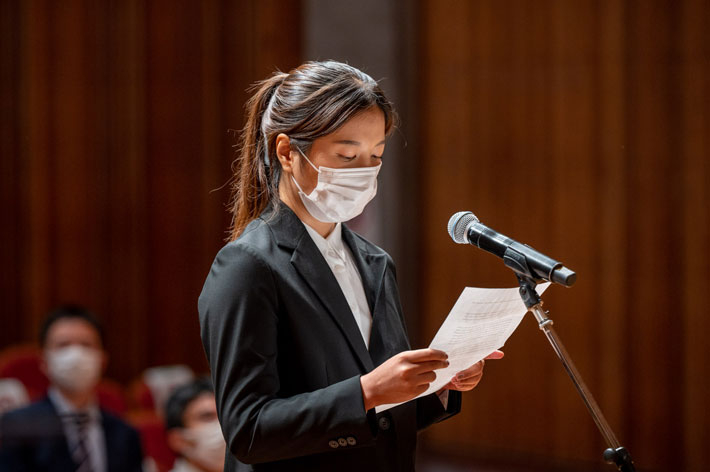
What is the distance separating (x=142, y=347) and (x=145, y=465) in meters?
2.21

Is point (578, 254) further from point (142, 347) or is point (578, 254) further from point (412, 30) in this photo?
point (142, 347)

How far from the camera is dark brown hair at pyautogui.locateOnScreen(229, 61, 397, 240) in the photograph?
4.77ft

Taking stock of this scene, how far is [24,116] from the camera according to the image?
5406mm

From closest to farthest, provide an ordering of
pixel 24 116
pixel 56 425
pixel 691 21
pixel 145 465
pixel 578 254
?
pixel 56 425, pixel 145 465, pixel 691 21, pixel 578 254, pixel 24 116

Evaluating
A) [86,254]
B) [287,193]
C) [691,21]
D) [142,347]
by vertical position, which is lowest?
[142,347]

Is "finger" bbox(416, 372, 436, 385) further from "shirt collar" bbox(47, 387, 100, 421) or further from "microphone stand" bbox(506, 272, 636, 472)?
"shirt collar" bbox(47, 387, 100, 421)

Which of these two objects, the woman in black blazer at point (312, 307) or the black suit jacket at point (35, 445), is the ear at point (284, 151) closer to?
the woman in black blazer at point (312, 307)

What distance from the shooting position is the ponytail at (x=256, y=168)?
156 cm

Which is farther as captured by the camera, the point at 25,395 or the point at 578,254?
the point at 578,254

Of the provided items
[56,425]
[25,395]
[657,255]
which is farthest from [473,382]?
[657,255]

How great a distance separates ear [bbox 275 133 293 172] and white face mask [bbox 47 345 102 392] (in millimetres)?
2495

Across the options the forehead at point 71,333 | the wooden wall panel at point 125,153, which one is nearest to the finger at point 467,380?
the forehead at point 71,333

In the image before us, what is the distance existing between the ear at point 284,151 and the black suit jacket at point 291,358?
3.0 inches

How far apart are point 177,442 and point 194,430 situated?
0.27 ft
